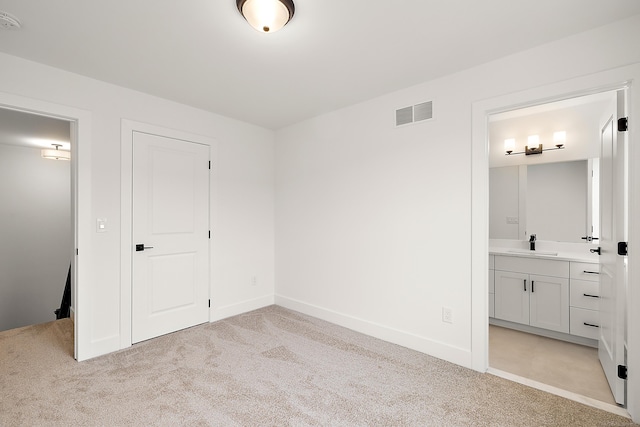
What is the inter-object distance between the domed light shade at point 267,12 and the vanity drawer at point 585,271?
346 centimetres

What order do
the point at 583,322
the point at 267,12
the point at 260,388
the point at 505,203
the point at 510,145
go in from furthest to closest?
the point at 505,203 < the point at 510,145 < the point at 583,322 < the point at 260,388 < the point at 267,12

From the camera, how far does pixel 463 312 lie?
2559 millimetres

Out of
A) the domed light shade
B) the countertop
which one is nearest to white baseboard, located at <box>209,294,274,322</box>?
the countertop

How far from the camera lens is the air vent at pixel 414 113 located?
2.78 metres

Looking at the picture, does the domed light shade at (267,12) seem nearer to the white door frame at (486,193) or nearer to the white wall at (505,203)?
the white door frame at (486,193)

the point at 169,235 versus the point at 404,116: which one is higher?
the point at 404,116

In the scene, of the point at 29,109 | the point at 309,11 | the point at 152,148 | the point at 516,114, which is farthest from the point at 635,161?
the point at 29,109

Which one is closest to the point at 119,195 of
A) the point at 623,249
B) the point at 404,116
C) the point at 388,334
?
the point at 404,116

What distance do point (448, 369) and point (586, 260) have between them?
184 cm

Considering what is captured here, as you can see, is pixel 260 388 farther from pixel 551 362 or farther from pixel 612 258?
pixel 612 258

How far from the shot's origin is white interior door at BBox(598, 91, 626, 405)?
78.5 inches

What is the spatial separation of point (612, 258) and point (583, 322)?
127cm

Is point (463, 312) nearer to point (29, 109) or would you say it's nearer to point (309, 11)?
point (309, 11)

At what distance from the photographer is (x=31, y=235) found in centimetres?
501
